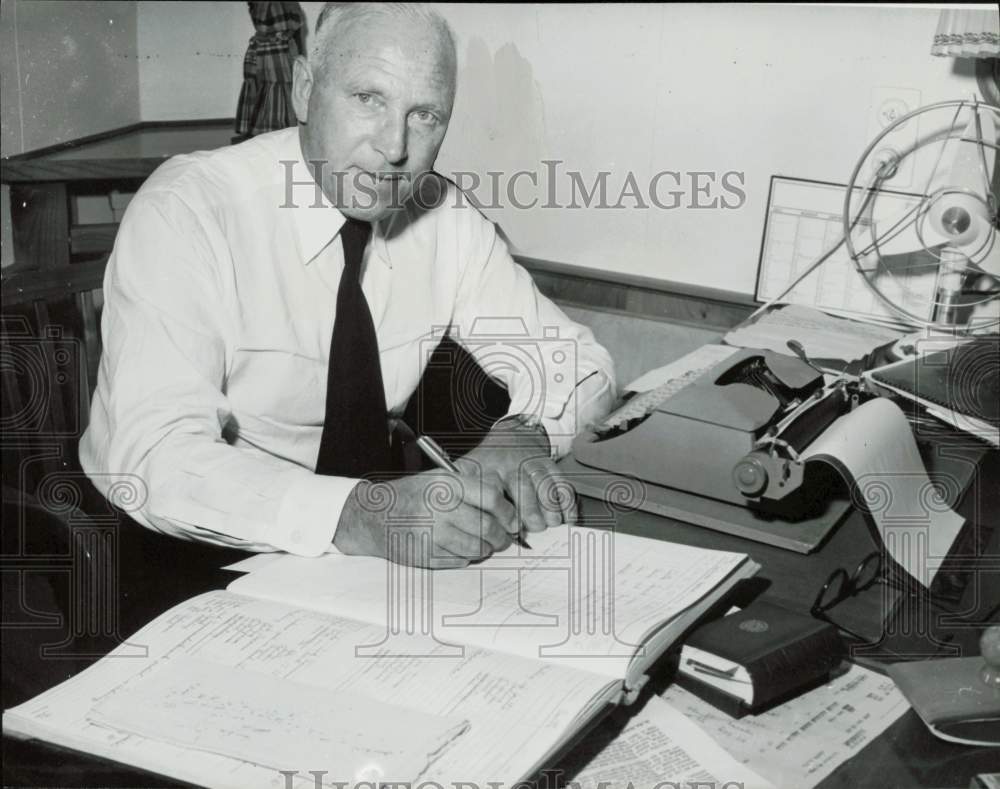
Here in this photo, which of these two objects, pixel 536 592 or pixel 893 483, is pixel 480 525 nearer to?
pixel 536 592

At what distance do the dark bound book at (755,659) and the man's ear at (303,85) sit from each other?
1.09 metres

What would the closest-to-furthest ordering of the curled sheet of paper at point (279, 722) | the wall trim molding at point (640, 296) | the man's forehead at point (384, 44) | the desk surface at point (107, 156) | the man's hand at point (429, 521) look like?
the curled sheet of paper at point (279, 722), the man's hand at point (429, 521), the man's forehead at point (384, 44), the desk surface at point (107, 156), the wall trim molding at point (640, 296)

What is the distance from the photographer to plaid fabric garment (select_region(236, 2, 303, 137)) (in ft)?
7.46

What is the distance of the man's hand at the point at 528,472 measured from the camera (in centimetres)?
126

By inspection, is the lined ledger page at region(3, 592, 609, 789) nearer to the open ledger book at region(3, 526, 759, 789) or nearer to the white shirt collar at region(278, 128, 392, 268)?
the open ledger book at region(3, 526, 759, 789)

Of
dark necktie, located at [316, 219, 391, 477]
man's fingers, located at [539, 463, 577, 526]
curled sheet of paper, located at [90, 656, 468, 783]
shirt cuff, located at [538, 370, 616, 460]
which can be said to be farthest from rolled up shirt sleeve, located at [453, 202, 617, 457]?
curled sheet of paper, located at [90, 656, 468, 783]

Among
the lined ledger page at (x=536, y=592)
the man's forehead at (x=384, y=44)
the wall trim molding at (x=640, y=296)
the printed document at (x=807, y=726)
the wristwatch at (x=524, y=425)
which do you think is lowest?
the printed document at (x=807, y=726)

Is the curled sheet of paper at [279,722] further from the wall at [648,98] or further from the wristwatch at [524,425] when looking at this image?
the wall at [648,98]

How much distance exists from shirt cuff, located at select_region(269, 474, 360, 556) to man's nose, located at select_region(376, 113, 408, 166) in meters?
0.63

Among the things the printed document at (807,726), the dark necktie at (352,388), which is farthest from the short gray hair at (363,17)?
the printed document at (807,726)

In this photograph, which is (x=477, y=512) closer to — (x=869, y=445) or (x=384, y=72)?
(x=869, y=445)

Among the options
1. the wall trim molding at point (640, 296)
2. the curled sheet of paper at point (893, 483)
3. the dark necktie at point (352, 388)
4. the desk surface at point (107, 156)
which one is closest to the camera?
the curled sheet of paper at point (893, 483)

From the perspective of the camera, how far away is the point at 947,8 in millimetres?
2039

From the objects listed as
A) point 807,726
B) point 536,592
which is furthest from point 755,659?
point 536,592
